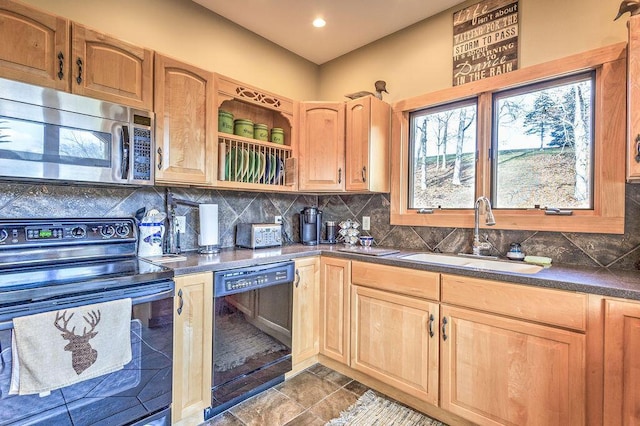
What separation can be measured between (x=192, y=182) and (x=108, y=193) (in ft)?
1.64

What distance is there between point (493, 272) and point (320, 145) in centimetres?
165

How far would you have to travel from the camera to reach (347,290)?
90.0 inches

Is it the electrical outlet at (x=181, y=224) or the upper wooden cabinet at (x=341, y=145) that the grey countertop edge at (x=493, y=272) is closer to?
the electrical outlet at (x=181, y=224)

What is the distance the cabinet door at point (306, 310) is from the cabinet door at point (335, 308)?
47 mm

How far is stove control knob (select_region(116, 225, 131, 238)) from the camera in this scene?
191 centimetres

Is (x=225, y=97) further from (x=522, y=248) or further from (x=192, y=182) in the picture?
(x=522, y=248)

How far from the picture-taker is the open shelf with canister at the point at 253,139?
226 cm

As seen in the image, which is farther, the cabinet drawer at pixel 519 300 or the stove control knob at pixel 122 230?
the stove control knob at pixel 122 230

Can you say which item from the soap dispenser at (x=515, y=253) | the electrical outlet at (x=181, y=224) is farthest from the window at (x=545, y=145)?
the electrical outlet at (x=181, y=224)

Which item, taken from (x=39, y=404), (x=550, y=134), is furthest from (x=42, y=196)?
(x=550, y=134)

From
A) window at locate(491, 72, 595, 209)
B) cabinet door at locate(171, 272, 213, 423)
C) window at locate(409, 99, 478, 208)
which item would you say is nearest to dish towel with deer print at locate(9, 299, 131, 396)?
cabinet door at locate(171, 272, 213, 423)

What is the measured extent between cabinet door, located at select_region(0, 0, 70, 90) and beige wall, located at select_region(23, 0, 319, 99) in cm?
37

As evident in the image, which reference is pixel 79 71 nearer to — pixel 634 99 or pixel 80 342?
pixel 80 342

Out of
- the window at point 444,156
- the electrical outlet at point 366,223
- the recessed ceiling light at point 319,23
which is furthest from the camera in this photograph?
the electrical outlet at point 366,223
